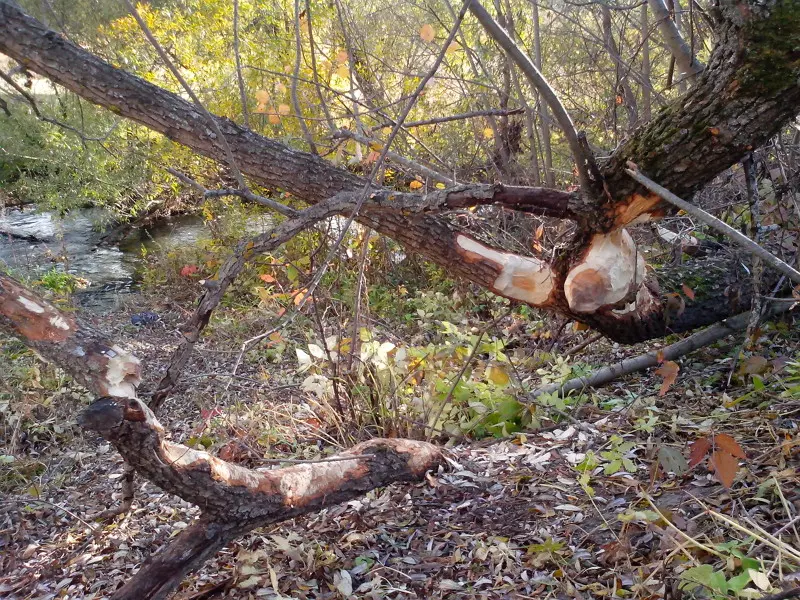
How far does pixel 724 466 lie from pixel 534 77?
1.31 meters

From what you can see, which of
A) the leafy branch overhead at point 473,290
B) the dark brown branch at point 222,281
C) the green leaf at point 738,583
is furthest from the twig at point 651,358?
the green leaf at point 738,583

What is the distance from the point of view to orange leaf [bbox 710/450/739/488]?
165 cm

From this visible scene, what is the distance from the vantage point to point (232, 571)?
222cm

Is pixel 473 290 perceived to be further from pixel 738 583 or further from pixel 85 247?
pixel 85 247

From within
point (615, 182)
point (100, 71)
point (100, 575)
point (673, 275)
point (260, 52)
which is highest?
point (260, 52)

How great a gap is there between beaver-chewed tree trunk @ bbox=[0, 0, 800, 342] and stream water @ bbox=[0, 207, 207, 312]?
4.61m

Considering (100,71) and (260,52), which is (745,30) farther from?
(260,52)

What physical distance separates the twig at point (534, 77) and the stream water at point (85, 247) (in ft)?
20.7

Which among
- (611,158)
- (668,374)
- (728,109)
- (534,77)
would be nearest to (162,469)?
(534,77)

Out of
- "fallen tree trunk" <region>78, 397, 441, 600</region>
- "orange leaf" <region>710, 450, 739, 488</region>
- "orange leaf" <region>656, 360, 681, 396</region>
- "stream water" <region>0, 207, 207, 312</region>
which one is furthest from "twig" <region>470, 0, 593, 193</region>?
"stream water" <region>0, 207, 207, 312</region>

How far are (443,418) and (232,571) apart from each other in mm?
1290

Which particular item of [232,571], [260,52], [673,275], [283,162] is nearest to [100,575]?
[232,571]

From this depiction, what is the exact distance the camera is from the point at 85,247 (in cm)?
994

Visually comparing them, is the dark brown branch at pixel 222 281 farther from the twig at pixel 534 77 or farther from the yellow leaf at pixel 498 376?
the yellow leaf at pixel 498 376
